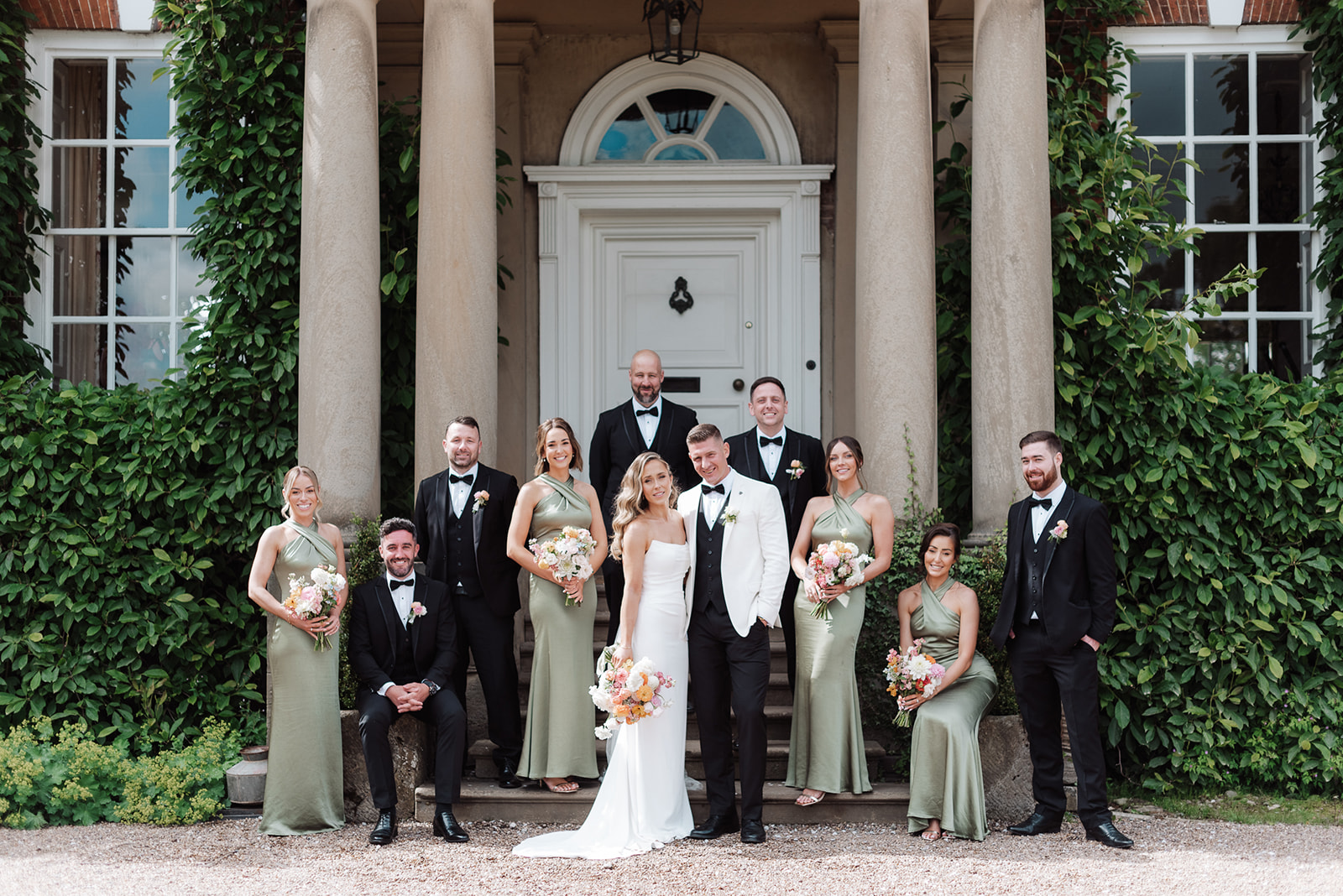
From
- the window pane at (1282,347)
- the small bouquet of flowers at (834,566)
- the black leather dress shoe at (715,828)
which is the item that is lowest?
the black leather dress shoe at (715,828)

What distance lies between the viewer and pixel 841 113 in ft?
29.5

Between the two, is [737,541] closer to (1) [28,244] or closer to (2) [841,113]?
(2) [841,113]

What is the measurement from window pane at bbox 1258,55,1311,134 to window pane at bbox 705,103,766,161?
374 centimetres

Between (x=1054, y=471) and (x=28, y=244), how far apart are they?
7282 mm

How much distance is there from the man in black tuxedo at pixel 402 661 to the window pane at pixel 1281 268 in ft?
21.4

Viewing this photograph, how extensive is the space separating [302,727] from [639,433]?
244 cm

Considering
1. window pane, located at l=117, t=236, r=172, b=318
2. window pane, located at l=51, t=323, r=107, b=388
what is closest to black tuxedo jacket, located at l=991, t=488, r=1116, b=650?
window pane, located at l=117, t=236, r=172, b=318

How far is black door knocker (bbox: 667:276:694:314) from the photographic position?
9125 millimetres

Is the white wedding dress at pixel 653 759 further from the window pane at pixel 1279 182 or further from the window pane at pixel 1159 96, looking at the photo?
the window pane at pixel 1279 182

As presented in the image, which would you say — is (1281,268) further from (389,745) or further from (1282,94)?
(389,745)

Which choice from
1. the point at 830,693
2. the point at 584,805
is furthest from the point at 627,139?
the point at 584,805

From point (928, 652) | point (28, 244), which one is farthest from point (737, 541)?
point (28, 244)

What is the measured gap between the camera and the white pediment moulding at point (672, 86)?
9.08 metres

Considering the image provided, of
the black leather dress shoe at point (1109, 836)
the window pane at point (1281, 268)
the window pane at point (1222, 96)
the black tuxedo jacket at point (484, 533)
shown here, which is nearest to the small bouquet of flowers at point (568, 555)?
the black tuxedo jacket at point (484, 533)
